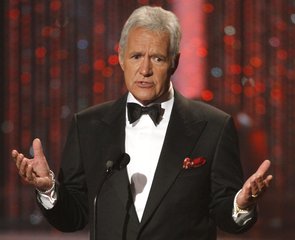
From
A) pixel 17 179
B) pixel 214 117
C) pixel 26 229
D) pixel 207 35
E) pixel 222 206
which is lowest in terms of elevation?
pixel 17 179

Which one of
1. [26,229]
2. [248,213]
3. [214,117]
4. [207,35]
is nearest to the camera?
[248,213]

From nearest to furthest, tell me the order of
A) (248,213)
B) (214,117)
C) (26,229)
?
(248,213), (214,117), (26,229)

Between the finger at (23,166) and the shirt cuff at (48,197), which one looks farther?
the shirt cuff at (48,197)

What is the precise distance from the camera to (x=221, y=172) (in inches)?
74.2

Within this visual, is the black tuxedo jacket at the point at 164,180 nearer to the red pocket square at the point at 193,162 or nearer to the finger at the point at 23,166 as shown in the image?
the red pocket square at the point at 193,162

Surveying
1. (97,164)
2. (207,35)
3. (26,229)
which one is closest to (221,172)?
(97,164)

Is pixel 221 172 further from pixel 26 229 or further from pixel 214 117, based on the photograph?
pixel 26 229

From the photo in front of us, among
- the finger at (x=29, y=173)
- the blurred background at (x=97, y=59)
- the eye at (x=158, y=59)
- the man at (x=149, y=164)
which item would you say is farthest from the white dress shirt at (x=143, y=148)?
the blurred background at (x=97, y=59)

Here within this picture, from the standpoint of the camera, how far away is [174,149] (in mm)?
1890

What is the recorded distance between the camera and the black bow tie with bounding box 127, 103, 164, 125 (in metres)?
1.96

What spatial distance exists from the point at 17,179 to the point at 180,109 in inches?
205

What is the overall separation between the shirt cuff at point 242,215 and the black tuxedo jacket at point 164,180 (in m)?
0.01

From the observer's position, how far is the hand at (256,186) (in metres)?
1.68

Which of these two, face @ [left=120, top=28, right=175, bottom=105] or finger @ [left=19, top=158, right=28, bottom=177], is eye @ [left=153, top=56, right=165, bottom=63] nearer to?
face @ [left=120, top=28, right=175, bottom=105]
